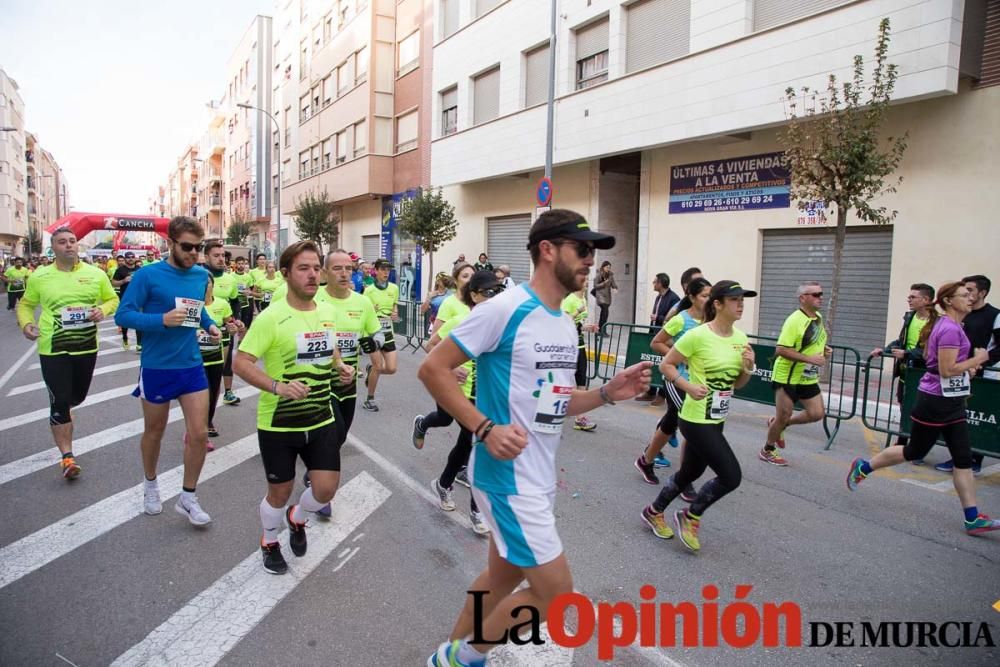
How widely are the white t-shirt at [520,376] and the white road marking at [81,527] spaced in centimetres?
328

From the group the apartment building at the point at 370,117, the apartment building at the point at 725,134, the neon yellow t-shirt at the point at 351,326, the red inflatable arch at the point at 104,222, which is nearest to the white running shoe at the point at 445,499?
the neon yellow t-shirt at the point at 351,326

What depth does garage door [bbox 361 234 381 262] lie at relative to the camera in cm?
3198

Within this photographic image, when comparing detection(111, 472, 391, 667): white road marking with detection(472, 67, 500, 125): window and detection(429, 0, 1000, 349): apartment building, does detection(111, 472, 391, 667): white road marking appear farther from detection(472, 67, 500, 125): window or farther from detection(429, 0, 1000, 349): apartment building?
detection(472, 67, 500, 125): window

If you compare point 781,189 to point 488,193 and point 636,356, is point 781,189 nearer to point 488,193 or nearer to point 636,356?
point 636,356

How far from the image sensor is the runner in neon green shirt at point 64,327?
18.1 feet

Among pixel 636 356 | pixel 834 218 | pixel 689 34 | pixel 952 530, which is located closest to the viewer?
pixel 952 530

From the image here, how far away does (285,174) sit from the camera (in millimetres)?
43438

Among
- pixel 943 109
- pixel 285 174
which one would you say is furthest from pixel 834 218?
pixel 285 174

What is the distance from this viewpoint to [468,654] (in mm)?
2561

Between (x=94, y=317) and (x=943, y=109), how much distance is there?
498 inches

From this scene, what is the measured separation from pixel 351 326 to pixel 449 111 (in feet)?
71.2

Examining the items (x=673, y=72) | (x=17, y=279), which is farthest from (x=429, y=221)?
(x=17, y=279)

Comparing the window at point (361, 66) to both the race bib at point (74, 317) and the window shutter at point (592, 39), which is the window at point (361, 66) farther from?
the race bib at point (74, 317)

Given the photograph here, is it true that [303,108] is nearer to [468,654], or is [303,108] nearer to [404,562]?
[404,562]
